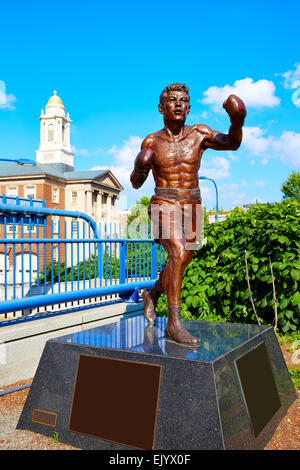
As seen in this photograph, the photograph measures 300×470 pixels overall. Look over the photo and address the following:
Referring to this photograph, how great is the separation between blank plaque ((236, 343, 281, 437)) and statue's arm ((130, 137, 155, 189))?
5.67ft

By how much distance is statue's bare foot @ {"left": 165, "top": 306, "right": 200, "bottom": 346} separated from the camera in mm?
3289

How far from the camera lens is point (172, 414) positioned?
8.84ft

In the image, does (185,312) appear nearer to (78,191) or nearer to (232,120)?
(232,120)

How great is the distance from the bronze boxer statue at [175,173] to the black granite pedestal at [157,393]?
58 cm

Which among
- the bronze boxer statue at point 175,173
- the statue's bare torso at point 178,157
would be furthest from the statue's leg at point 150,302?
the statue's bare torso at point 178,157

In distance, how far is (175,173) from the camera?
12.0ft

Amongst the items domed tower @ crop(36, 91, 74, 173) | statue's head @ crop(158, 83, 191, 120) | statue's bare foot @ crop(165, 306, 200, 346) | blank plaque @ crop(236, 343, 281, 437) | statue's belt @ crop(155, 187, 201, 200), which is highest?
domed tower @ crop(36, 91, 74, 173)

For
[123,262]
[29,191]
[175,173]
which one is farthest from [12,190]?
[175,173]

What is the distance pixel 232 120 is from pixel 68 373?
241 centimetres

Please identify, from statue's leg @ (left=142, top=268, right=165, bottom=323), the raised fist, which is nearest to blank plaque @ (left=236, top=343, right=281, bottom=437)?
statue's leg @ (left=142, top=268, right=165, bottom=323)

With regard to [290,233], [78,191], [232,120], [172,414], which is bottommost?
[172,414]

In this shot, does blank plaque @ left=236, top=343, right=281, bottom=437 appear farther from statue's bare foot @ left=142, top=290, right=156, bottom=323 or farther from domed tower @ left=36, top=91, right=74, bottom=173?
domed tower @ left=36, top=91, right=74, bottom=173

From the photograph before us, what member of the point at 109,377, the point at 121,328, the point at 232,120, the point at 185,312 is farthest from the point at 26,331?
the point at 232,120
